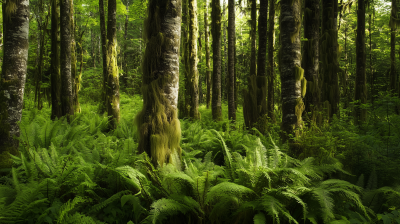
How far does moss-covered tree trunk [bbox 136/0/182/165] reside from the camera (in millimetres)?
3188

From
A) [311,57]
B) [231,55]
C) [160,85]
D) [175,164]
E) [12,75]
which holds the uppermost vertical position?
[231,55]

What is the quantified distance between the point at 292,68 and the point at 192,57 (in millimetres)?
5911

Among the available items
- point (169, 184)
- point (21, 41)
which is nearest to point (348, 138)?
point (169, 184)

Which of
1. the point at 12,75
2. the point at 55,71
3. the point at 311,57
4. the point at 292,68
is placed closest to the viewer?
the point at 12,75

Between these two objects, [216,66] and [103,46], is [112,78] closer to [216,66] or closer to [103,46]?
[103,46]

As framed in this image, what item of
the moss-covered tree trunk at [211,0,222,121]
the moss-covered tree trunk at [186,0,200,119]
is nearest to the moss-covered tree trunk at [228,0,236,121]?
the moss-covered tree trunk at [211,0,222,121]

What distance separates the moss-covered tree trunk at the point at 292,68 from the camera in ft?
15.6

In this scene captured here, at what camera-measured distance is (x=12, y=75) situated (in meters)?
4.00

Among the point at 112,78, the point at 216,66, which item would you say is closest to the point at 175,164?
the point at 112,78

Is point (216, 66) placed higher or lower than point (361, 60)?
lower

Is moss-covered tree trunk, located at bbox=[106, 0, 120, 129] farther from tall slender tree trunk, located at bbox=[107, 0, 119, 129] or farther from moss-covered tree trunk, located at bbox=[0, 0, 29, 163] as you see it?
moss-covered tree trunk, located at bbox=[0, 0, 29, 163]

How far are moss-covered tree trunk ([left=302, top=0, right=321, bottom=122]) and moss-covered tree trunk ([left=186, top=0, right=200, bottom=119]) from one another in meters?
4.82

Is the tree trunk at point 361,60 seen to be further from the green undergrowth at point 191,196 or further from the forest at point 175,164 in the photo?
the green undergrowth at point 191,196

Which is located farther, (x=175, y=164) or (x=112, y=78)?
(x=112, y=78)
